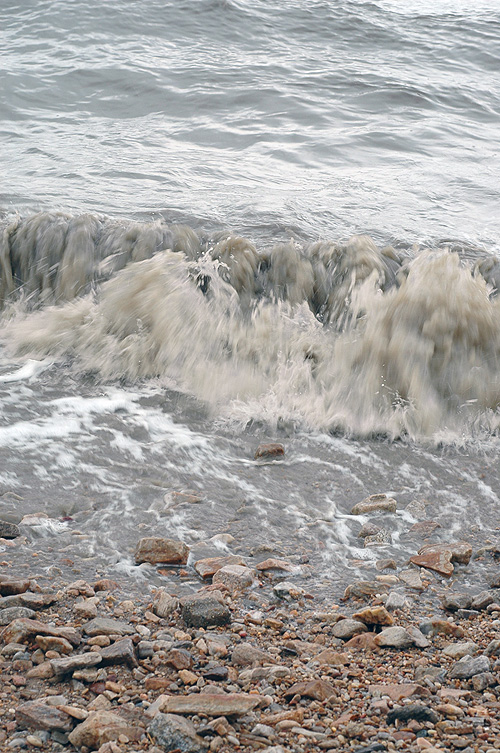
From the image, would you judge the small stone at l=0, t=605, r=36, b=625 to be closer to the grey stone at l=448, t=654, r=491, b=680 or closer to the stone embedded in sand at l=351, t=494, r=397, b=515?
the grey stone at l=448, t=654, r=491, b=680

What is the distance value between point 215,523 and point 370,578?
31.4 inches

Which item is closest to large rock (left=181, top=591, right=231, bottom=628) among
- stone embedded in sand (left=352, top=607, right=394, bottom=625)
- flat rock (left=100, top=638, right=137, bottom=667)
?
flat rock (left=100, top=638, right=137, bottom=667)

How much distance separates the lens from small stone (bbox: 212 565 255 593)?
2898 millimetres

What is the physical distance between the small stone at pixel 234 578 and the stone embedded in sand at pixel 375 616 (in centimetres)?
48

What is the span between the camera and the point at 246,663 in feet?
7.64

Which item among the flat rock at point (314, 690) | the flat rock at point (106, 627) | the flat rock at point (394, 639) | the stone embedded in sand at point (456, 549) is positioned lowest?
the stone embedded in sand at point (456, 549)

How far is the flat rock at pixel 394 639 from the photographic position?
8.14ft

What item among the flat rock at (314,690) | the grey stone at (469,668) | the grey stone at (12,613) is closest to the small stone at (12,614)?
the grey stone at (12,613)

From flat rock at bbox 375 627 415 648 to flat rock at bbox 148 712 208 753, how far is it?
0.85 m

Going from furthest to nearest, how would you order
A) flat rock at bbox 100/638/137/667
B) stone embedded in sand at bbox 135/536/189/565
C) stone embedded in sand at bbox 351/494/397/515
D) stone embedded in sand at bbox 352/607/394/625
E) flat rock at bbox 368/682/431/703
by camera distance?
stone embedded in sand at bbox 351/494/397/515, stone embedded in sand at bbox 135/536/189/565, stone embedded in sand at bbox 352/607/394/625, flat rock at bbox 100/638/137/667, flat rock at bbox 368/682/431/703

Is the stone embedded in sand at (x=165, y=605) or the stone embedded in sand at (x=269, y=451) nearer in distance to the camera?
the stone embedded in sand at (x=165, y=605)

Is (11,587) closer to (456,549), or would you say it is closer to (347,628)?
(347,628)

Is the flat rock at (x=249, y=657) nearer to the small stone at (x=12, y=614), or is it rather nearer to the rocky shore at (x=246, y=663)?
the rocky shore at (x=246, y=663)

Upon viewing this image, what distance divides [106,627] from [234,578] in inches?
25.2
